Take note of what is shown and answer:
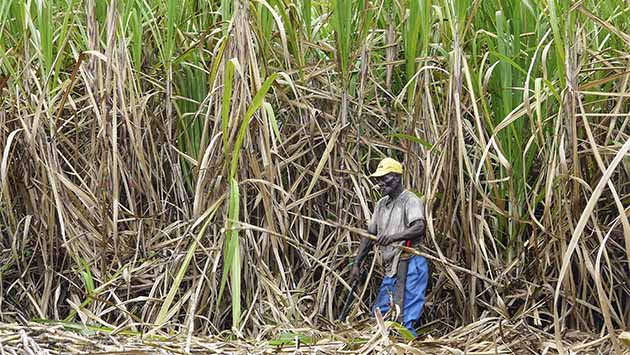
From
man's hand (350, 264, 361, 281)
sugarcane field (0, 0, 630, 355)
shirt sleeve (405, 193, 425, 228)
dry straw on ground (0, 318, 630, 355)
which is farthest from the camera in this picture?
man's hand (350, 264, 361, 281)

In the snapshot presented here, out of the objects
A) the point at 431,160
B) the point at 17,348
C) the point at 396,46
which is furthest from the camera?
the point at 396,46

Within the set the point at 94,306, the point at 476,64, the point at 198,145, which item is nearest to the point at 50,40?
the point at 198,145

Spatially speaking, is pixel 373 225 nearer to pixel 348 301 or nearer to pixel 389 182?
pixel 389 182

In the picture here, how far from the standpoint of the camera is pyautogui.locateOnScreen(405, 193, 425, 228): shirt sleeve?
407 centimetres

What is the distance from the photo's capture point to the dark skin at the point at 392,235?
13.4 ft

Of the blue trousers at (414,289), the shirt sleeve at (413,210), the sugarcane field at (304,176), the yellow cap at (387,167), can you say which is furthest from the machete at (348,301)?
the yellow cap at (387,167)

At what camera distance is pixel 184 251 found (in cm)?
420

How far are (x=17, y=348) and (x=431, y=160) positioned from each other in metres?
1.90

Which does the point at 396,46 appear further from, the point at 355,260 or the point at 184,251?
the point at 184,251

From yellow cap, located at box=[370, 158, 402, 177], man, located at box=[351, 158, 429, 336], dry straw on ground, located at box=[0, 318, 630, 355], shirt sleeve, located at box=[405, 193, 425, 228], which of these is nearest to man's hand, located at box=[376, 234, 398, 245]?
man, located at box=[351, 158, 429, 336]

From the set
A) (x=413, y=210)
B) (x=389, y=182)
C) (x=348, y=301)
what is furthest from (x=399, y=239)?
(x=348, y=301)

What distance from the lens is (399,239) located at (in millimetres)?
4125

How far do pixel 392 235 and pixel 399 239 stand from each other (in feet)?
0.12

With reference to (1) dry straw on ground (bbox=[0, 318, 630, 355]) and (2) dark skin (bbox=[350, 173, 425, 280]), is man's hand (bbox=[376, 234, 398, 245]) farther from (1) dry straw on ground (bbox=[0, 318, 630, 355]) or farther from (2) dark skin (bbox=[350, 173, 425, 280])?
(1) dry straw on ground (bbox=[0, 318, 630, 355])
